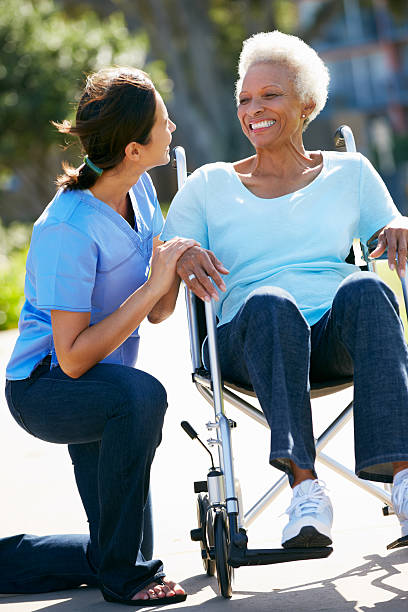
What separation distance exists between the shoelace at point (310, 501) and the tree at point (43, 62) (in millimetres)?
13446

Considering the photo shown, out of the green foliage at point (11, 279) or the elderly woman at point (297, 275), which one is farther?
the green foliage at point (11, 279)

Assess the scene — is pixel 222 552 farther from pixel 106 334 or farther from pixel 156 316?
pixel 156 316

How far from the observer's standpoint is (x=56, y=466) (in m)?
5.09

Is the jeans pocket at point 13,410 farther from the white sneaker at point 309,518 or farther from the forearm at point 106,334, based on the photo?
the white sneaker at point 309,518

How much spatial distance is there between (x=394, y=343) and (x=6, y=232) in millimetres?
12418

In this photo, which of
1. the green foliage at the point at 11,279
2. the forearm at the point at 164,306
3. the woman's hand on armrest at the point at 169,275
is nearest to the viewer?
the woman's hand on armrest at the point at 169,275

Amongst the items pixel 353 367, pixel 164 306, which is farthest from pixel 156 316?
pixel 353 367

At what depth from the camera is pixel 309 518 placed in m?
2.60

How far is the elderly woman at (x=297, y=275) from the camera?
2643mm

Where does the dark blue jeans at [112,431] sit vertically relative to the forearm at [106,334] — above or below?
below

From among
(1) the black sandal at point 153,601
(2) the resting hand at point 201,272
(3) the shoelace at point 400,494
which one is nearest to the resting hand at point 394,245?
(2) the resting hand at point 201,272

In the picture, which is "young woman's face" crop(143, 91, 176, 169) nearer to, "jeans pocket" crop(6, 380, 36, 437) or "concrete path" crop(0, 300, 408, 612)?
"jeans pocket" crop(6, 380, 36, 437)

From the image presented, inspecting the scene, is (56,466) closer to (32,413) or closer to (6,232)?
(32,413)

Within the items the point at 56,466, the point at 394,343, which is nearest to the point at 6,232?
the point at 56,466
